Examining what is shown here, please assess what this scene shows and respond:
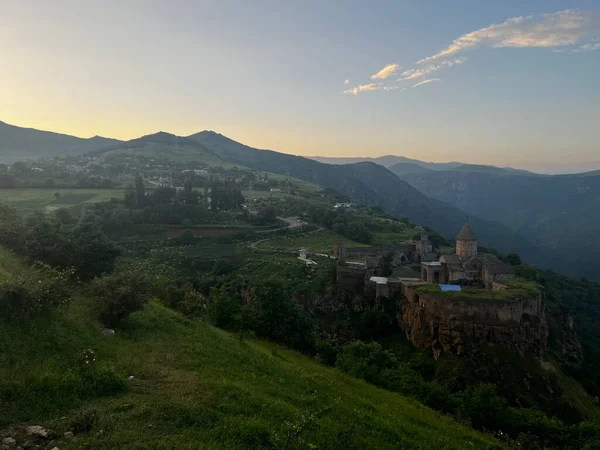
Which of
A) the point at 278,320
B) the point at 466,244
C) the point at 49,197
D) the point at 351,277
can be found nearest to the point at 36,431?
the point at 278,320

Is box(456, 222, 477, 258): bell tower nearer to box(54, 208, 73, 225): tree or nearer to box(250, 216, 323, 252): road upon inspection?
box(250, 216, 323, 252): road

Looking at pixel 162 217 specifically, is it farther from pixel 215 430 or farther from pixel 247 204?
pixel 215 430

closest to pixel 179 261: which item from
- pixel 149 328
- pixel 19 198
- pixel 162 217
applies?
pixel 162 217

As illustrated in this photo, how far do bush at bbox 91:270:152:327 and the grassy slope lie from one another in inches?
23.1

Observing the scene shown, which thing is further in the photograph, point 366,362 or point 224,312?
point 224,312

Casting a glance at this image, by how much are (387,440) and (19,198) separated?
298 feet

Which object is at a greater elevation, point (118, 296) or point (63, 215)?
point (118, 296)

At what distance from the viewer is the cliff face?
37.8 meters

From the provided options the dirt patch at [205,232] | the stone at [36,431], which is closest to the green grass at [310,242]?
the dirt patch at [205,232]

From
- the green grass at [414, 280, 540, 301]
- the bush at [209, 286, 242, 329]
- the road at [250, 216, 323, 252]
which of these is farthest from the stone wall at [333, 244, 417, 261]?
the bush at [209, 286, 242, 329]

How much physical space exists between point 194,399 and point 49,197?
90436mm

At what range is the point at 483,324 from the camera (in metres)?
38.0

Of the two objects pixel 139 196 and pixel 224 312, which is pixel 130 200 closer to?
pixel 139 196

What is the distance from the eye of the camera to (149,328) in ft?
57.9
